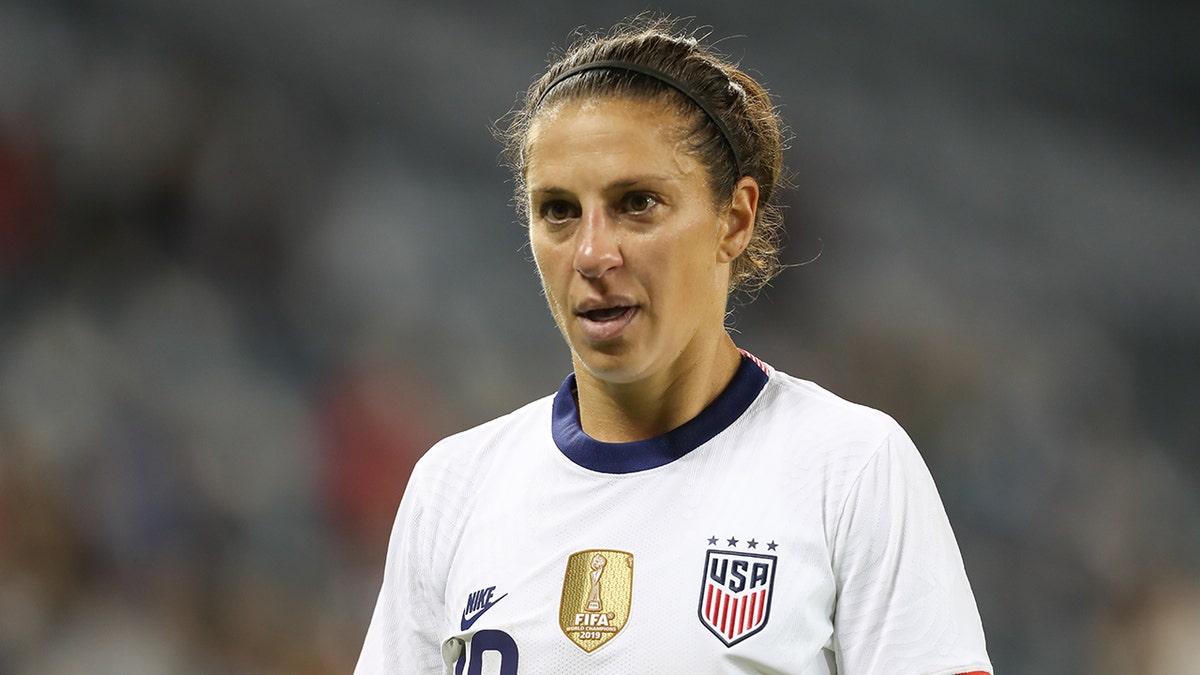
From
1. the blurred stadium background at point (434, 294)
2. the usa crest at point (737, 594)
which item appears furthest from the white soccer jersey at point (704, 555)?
the blurred stadium background at point (434, 294)

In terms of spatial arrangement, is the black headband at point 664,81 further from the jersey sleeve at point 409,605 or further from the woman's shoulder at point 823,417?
the jersey sleeve at point 409,605

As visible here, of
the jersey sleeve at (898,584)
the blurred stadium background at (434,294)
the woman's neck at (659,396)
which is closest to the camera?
the jersey sleeve at (898,584)

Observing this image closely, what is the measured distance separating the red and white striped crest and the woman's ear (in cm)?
40

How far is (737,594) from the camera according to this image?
1422 mm

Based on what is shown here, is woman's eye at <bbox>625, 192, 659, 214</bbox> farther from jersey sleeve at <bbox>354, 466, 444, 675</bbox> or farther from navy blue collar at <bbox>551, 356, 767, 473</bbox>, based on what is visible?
jersey sleeve at <bbox>354, 466, 444, 675</bbox>

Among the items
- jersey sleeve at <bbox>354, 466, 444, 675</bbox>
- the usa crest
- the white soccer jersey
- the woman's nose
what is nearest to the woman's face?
the woman's nose

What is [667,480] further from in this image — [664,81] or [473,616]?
[664,81]

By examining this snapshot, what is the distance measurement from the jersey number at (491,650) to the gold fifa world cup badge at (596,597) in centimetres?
8

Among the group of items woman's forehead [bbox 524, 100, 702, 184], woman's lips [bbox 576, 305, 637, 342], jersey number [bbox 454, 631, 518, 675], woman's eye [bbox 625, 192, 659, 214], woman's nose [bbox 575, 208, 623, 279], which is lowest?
jersey number [bbox 454, 631, 518, 675]

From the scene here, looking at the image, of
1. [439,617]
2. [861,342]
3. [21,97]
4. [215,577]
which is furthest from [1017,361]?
[21,97]

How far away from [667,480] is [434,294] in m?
2.38

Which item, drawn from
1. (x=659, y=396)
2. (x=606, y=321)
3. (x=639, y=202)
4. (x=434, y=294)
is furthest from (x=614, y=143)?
(x=434, y=294)

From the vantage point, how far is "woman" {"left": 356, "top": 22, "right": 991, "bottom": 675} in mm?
1413

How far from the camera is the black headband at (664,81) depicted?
1549 millimetres
